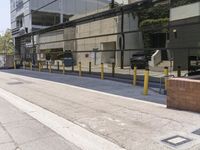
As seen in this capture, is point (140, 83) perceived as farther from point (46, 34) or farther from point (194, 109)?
point (46, 34)

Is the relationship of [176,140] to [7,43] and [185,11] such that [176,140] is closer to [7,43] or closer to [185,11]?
[185,11]

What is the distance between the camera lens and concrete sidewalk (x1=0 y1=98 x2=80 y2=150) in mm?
5695

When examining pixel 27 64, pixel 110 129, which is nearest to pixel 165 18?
pixel 27 64

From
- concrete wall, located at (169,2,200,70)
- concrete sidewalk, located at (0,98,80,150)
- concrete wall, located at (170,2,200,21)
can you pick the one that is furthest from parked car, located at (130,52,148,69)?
concrete sidewalk, located at (0,98,80,150)

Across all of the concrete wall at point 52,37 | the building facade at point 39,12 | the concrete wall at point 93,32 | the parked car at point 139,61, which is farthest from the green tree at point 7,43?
the parked car at point 139,61

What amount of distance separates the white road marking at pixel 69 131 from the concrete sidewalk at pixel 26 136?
0.17 metres

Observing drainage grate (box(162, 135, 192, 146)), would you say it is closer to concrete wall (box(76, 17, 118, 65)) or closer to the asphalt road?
the asphalt road

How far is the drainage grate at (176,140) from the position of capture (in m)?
5.54

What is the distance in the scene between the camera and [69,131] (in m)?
6.73

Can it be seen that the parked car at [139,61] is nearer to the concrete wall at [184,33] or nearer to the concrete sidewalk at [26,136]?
the concrete wall at [184,33]

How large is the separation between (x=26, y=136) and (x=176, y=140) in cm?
321

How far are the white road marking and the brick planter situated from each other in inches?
124

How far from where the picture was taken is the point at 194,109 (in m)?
7.96

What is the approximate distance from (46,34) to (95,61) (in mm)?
9548
